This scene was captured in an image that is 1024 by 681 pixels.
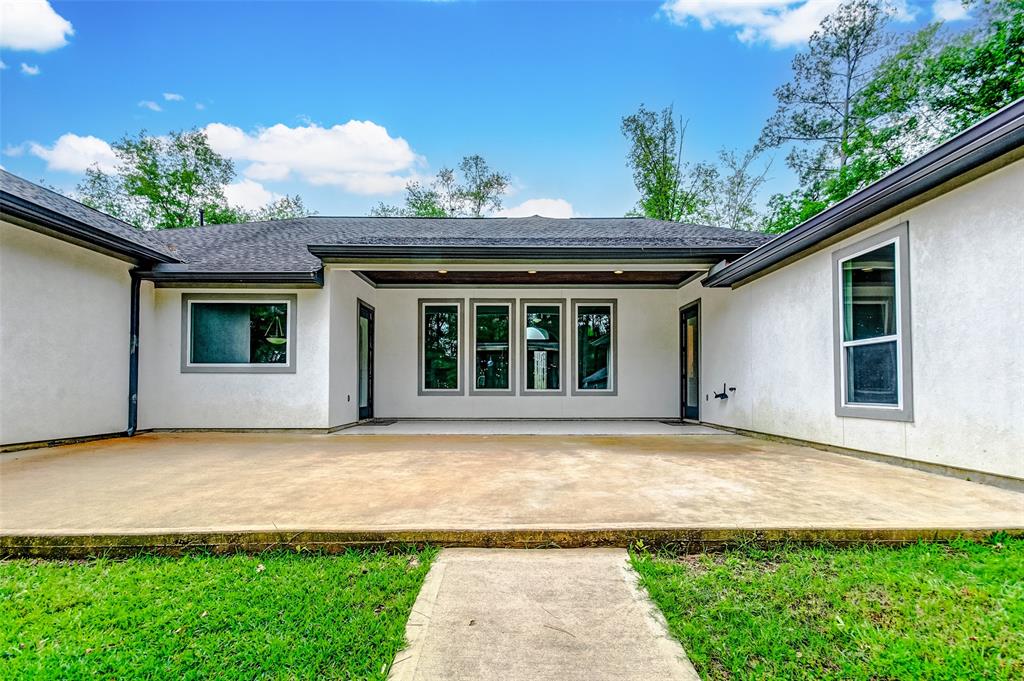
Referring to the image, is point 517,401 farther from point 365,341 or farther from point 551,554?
point 551,554

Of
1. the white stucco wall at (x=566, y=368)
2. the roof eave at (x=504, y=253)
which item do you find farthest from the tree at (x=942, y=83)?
the roof eave at (x=504, y=253)

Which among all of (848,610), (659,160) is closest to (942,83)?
(659,160)

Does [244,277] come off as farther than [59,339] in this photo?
Yes

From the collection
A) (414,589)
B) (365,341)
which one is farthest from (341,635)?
(365,341)

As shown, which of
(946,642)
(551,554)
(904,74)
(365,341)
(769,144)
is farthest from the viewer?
(769,144)

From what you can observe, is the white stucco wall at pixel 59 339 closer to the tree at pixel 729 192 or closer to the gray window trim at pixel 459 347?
the gray window trim at pixel 459 347

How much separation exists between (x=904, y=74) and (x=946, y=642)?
694 inches

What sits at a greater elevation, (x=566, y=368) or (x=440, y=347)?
(x=440, y=347)

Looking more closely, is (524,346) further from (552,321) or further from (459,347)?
(459,347)

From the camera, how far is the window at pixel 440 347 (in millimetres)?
9133

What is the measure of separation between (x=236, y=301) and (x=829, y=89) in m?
19.2

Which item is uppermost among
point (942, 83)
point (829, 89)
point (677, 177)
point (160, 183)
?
point (829, 89)

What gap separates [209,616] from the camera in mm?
1849

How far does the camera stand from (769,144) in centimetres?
1769
